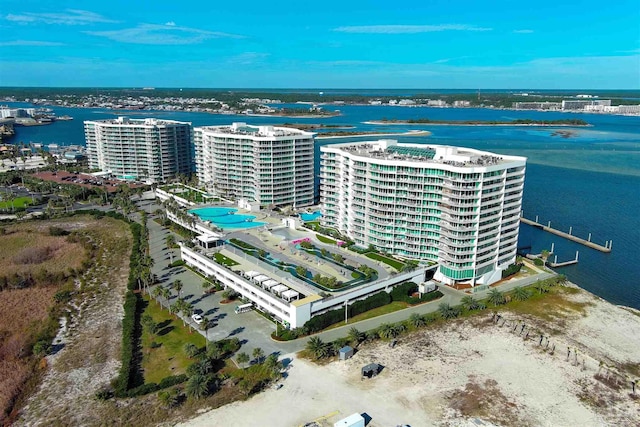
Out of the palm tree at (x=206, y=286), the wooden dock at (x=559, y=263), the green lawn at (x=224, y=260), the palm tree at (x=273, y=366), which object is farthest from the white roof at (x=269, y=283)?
the wooden dock at (x=559, y=263)

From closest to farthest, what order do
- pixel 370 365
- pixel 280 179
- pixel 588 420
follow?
pixel 588 420, pixel 370 365, pixel 280 179

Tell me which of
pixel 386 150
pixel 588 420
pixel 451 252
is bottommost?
pixel 588 420

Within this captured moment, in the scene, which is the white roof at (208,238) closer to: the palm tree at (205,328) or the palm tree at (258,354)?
the palm tree at (205,328)

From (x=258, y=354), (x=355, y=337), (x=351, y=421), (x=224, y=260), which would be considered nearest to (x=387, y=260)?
(x=355, y=337)

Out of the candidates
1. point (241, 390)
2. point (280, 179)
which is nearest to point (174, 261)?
point (280, 179)

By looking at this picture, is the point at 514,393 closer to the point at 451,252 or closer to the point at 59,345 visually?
the point at 451,252

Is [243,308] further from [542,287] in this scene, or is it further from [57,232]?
[57,232]

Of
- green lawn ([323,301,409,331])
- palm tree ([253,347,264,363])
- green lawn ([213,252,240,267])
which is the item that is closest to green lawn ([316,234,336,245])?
green lawn ([213,252,240,267])
